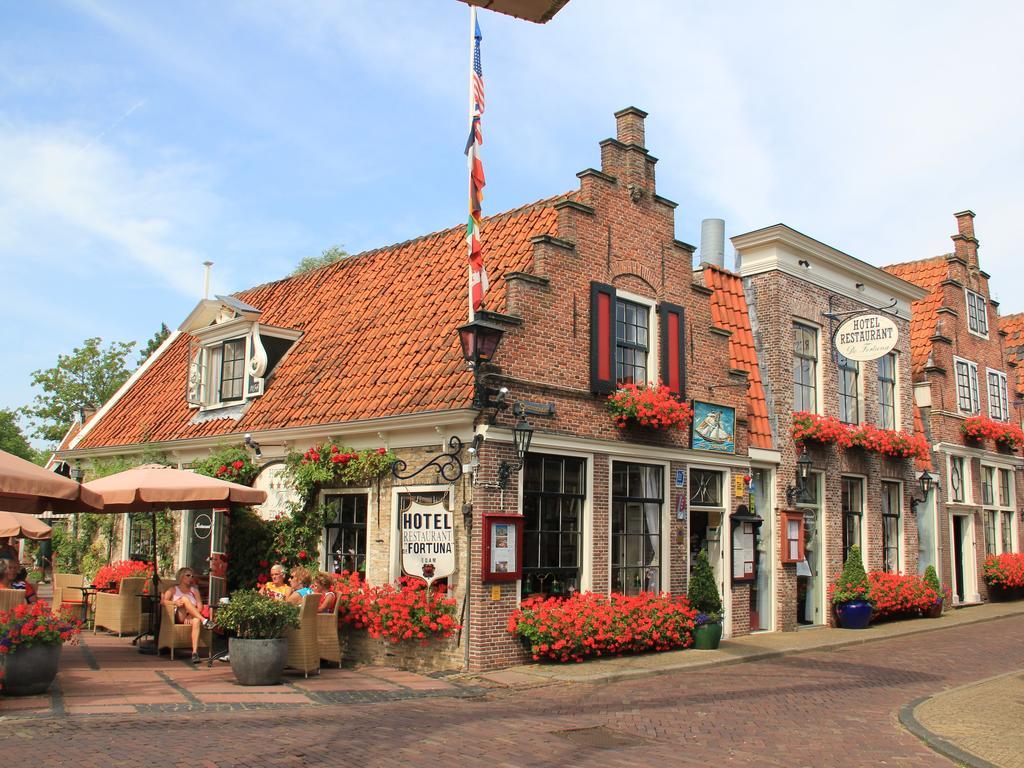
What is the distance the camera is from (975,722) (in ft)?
29.9

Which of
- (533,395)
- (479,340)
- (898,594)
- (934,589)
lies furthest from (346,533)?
(934,589)

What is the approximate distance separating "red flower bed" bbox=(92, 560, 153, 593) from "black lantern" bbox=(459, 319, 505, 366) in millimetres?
8584

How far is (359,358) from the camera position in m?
15.2

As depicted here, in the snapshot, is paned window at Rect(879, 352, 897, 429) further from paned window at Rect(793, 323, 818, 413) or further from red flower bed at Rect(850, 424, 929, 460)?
paned window at Rect(793, 323, 818, 413)

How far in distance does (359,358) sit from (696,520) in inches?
245

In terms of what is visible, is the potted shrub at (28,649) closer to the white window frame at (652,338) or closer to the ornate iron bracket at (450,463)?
the ornate iron bracket at (450,463)

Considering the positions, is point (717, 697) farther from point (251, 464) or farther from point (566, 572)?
point (251, 464)

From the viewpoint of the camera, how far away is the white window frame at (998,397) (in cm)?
2538

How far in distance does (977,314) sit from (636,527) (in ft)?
51.9

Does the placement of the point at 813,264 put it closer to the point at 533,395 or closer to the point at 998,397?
the point at 533,395

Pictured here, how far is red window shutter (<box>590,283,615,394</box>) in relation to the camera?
1388 cm

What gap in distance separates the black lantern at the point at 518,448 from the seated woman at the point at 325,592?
8.77 ft

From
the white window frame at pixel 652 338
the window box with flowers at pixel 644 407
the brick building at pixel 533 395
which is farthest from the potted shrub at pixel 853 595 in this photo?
the white window frame at pixel 652 338

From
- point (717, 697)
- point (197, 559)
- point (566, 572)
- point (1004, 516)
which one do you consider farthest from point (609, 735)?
point (1004, 516)
